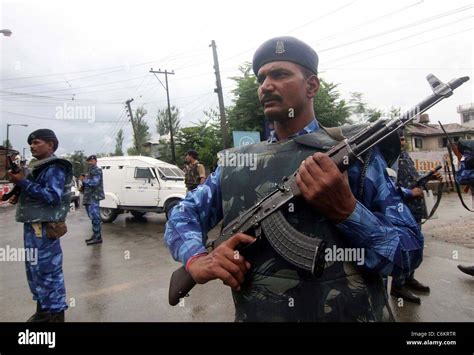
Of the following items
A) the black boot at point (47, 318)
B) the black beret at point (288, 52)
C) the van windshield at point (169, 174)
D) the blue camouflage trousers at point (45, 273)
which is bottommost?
the black boot at point (47, 318)

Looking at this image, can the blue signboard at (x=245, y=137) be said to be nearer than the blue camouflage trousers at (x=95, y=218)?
No

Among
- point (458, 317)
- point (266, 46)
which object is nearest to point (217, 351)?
point (266, 46)

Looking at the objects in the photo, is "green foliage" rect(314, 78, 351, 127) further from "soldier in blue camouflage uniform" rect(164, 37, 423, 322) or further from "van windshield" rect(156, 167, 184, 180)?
"soldier in blue camouflage uniform" rect(164, 37, 423, 322)

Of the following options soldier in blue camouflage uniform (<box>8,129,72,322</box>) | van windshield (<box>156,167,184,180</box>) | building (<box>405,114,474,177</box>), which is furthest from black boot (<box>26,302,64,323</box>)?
building (<box>405,114,474,177</box>)

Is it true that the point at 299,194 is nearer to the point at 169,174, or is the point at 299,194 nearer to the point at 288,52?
the point at 288,52

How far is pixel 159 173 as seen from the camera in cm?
988

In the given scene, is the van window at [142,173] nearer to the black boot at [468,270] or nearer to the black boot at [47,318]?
the black boot at [47,318]

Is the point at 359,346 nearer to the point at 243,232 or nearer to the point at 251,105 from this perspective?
the point at 243,232

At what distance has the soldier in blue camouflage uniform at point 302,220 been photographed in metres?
1.04

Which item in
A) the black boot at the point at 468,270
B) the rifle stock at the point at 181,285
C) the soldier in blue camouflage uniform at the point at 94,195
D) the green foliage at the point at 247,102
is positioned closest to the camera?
the rifle stock at the point at 181,285

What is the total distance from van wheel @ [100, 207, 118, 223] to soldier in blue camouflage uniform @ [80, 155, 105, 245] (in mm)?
3130

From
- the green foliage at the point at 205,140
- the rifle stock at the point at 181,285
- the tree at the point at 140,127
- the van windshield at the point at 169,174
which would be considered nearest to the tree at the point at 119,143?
the tree at the point at 140,127

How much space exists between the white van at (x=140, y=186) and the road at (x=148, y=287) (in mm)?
2541

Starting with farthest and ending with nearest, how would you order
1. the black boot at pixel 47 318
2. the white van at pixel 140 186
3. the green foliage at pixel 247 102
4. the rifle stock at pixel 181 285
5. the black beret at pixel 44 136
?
the white van at pixel 140 186, the green foliage at pixel 247 102, the black beret at pixel 44 136, the black boot at pixel 47 318, the rifle stock at pixel 181 285
